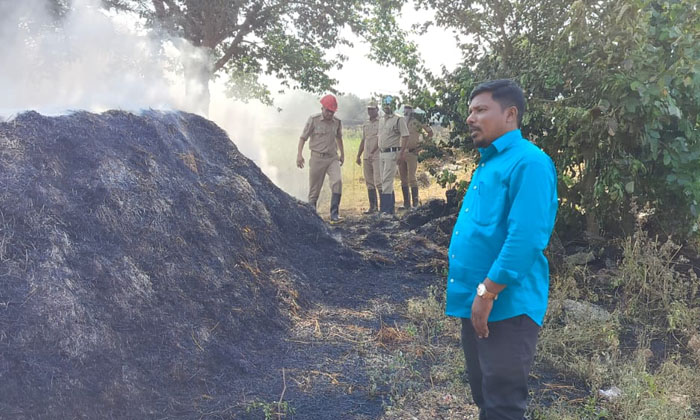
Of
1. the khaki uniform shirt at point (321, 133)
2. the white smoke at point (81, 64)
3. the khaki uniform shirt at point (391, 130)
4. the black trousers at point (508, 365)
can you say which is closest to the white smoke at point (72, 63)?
the white smoke at point (81, 64)

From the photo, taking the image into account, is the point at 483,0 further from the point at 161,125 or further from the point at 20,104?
the point at 20,104

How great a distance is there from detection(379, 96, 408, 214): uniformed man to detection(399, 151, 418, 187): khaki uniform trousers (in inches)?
13.3

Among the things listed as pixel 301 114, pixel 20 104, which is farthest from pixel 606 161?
pixel 301 114

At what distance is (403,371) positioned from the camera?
365 centimetres

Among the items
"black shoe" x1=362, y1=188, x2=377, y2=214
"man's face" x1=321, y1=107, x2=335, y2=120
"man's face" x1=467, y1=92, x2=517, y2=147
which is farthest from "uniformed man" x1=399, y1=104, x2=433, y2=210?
"man's face" x1=467, y1=92, x2=517, y2=147

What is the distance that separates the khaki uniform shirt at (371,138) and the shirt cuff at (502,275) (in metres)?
8.61

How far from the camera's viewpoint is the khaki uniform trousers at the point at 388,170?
9641 millimetres

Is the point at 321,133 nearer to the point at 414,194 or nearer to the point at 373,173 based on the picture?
the point at 373,173

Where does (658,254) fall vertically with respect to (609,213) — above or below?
below

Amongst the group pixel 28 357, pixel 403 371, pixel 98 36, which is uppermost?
pixel 98 36

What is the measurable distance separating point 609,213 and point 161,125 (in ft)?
14.6

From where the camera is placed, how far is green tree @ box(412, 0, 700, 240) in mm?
4690

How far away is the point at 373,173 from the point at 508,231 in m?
8.89

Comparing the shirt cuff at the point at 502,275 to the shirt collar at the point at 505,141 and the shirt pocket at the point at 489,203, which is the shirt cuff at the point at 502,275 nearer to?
the shirt pocket at the point at 489,203
